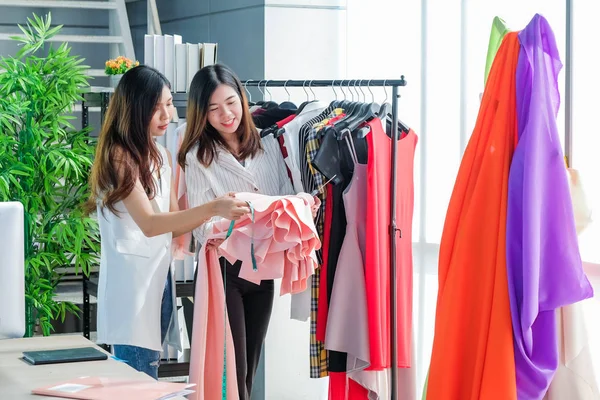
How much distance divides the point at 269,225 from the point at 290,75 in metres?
1.80

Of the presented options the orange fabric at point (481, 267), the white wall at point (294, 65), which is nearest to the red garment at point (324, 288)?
the orange fabric at point (481, 267)

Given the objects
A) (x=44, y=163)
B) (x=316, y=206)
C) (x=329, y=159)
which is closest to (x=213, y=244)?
(x=316, y=206)

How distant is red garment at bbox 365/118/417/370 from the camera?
3139mm

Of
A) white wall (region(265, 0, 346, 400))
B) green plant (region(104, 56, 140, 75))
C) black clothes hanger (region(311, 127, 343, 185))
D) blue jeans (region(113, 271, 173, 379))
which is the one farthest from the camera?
white wall (region(265, 0, 346, 400))

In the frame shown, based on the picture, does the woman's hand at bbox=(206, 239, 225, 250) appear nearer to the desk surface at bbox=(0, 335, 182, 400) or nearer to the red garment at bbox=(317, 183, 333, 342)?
the red garment at bbox=(317, 183, 333, 342)

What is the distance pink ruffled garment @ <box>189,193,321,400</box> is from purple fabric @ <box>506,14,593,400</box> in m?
0.78

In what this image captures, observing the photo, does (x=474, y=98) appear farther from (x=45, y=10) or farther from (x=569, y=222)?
(x=45, y=10)

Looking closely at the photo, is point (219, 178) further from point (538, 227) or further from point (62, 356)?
point (538, 227)

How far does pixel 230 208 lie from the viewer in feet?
9.42

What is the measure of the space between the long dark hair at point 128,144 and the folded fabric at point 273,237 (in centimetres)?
34

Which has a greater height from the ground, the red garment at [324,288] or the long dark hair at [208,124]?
the long dark hair at [208,124]

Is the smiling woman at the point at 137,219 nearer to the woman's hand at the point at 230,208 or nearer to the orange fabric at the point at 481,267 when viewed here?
the woman's hand at the point at 230,208

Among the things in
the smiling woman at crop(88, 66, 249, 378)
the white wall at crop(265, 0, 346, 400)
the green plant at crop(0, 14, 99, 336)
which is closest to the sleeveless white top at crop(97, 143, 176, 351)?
the smiling woman at crop(88, 66, 249, 378)

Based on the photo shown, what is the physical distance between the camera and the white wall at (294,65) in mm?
4637
